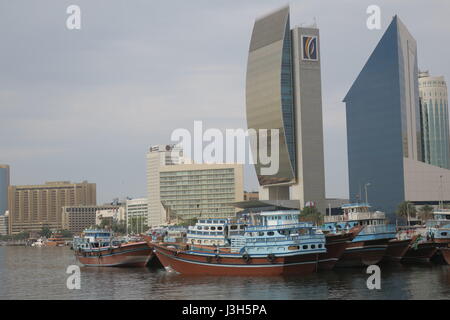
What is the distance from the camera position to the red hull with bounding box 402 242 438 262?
94.1 m

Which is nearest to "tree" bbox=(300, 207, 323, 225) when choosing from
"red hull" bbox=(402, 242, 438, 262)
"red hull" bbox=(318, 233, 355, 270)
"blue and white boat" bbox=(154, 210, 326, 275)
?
"red hull" bbox=(402, 242, 438, 262)

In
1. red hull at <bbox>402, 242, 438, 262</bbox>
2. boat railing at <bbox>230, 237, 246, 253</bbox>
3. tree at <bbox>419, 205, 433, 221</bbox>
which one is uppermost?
tree at <bbox>419, 205, 433, 221</bbox>

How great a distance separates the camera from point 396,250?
94625mm

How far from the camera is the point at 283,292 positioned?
6216 cm

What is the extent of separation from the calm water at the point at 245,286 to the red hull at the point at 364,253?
96.6 inches

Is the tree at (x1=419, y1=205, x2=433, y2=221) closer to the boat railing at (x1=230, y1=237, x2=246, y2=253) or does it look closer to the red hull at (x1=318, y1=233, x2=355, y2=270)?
the red hull at (x1=318, y1=233, x2=355, y2=270)

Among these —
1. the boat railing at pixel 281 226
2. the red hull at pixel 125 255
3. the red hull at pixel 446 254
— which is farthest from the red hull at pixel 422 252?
the red hull at pixel 125 255

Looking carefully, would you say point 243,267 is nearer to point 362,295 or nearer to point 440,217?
point 362,295

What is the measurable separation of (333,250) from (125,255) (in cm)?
3673

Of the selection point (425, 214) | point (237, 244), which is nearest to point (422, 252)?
point (237, 244)

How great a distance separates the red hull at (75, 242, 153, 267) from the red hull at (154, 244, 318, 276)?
19.2 meters

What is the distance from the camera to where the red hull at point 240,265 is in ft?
247
